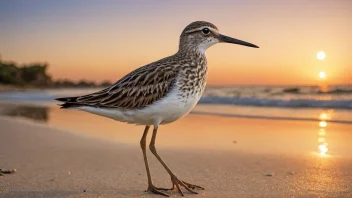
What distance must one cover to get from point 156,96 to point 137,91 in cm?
28

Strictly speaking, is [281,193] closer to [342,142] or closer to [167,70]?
[167,70]

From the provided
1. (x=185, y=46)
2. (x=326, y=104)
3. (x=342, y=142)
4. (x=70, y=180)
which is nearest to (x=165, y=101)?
(x=185, y=46)

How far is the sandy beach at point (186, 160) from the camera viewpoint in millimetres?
5191

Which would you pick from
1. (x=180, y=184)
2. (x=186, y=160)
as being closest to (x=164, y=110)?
(x=180, y=184)

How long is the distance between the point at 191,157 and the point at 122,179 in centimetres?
191

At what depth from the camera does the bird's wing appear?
504cm

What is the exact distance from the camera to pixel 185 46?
559 centimetres

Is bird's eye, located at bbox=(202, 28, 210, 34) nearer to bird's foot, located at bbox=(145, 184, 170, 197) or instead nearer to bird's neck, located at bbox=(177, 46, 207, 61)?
bird's neck, located at bbox=(177, 46, 207, 61)

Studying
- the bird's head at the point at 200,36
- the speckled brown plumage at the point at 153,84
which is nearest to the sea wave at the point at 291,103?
the bird's head at the point at 200,36

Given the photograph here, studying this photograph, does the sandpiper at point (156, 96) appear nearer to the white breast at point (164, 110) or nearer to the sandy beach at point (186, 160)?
the white breast at point (164, 110)

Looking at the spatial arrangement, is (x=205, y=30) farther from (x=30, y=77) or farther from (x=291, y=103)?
(x=30, y=77)

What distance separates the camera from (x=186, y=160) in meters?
7.06

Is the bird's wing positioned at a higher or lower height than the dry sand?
higher

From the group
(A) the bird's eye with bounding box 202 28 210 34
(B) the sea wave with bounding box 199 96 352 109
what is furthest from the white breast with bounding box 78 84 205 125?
(B) the sea wave with bounding box 199 96 352 109
